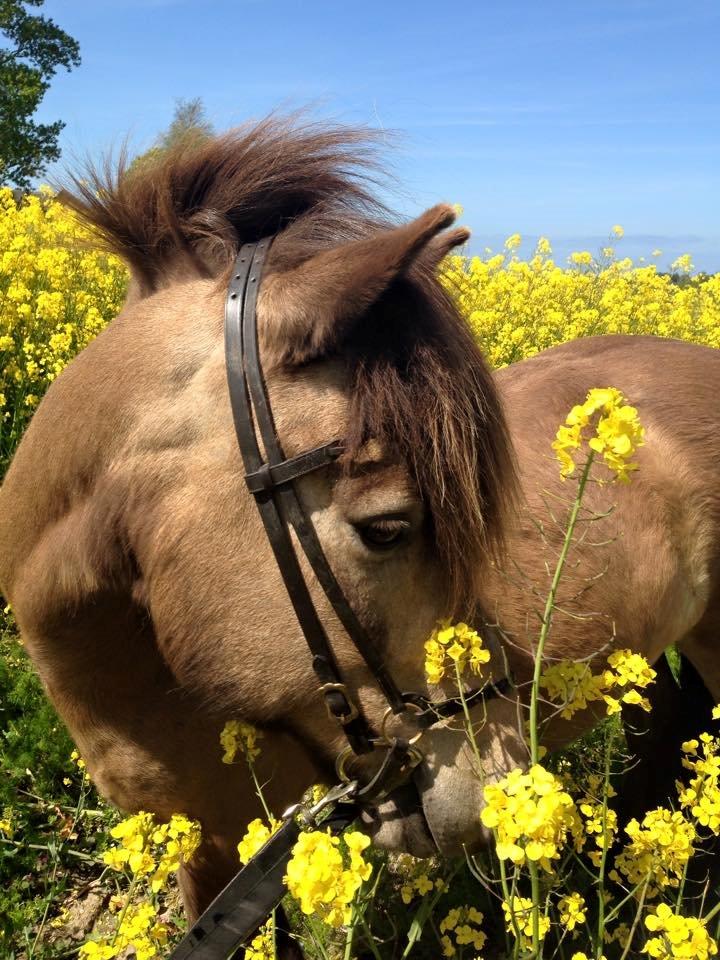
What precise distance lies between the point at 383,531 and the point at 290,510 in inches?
7.8

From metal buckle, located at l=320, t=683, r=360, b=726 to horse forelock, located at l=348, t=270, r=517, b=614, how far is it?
0.96 ft

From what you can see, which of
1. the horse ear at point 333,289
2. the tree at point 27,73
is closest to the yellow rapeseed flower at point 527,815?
the horse ear at point 333,289

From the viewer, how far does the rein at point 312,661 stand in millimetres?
1563

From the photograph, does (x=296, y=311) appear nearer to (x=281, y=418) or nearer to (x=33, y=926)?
(x=281, y=418)

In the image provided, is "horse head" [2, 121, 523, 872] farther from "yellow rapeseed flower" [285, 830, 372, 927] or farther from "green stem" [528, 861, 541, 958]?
"yellow rapeseed flower" [285, 830, 372, 927]

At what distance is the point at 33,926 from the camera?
2824mm

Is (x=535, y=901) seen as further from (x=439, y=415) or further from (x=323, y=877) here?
(x=439, y=415)

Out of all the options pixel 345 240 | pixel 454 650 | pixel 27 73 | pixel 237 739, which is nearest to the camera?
pixel 454 650

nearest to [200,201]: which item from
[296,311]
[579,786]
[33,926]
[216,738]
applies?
[296,311]

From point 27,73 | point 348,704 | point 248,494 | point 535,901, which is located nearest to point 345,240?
point 248,494

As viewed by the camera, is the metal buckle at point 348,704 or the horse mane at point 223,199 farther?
the horse mane at point 223,199

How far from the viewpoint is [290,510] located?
1.57 metres

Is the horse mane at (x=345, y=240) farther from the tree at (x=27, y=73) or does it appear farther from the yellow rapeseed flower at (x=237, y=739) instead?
the tree at (x=27, y=73)

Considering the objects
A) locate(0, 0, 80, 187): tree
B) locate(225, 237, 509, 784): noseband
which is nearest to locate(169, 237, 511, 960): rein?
locate(225, 237, 509, 784): noseband
